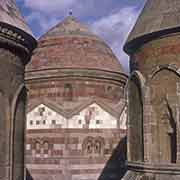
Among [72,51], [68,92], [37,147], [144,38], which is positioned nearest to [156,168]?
[144,38]

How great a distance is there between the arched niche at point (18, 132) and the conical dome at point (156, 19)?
270 centimetres

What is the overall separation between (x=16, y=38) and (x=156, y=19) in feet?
9.75

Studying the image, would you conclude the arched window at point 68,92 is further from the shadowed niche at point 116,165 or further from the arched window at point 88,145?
the shadowed niche at point 116,165

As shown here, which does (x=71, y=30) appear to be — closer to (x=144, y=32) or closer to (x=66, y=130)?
(x=66, y=130)

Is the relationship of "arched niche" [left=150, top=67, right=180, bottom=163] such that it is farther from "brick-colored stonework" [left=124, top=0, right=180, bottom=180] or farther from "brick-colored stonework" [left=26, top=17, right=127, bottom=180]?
"brick-colored stonework" [left=26, top=17, right=127, bottom=180]

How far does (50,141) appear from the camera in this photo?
1628 cm

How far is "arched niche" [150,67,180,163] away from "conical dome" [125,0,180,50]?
0.83m

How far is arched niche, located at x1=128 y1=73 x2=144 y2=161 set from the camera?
25.8 ft

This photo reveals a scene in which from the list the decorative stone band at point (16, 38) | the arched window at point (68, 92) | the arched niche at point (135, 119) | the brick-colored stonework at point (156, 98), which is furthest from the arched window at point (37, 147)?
the decorative stone band at point (16, 38)

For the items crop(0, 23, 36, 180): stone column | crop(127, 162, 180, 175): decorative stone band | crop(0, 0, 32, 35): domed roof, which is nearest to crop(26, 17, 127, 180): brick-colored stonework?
crop(127, 162, 180, 175): decorative stone band

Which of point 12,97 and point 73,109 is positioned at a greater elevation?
point 73,109

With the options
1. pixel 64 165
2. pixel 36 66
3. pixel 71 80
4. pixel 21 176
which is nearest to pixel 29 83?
pixel 36 66

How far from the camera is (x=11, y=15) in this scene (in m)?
6.71

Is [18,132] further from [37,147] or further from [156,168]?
[37,147]
